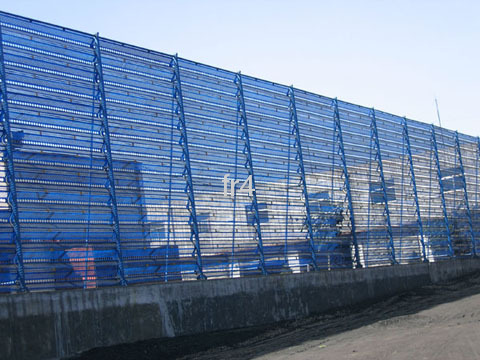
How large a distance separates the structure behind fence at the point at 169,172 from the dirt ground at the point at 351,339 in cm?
176

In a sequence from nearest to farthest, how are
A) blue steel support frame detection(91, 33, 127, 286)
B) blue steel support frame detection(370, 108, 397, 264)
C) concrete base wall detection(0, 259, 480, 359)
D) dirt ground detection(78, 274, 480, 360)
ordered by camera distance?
dirt ground detection(78, 274, 480, 360)
concrete base wall detection(0, 259, 480, 359)
blue steel support frame detection(91, 33, 127, 286)
blue steel support frame detection(370, 108, 397, 264)

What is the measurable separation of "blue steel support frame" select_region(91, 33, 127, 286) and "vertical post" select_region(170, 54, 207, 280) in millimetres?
2131

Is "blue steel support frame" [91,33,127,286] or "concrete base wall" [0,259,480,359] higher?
"blue steel support frame" [91,33,127,286]

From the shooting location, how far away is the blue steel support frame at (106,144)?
1305cm

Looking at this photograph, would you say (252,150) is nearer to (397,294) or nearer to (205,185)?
(205,185)

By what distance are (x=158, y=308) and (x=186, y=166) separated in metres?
3.64

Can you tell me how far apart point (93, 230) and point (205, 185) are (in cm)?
360

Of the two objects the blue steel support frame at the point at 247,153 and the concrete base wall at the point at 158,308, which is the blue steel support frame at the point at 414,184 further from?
the blue steel support frame at the point at 247,153

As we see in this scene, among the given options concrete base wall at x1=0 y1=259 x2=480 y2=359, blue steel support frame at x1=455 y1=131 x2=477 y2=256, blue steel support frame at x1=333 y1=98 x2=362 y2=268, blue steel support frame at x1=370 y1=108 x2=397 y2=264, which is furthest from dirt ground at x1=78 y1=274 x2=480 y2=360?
blue steel support frame at x1=455 y1=131 x2=477 y2=256

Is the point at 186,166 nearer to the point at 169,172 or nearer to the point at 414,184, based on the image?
the point at 169,172

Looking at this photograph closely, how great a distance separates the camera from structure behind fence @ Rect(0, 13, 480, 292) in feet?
39.9

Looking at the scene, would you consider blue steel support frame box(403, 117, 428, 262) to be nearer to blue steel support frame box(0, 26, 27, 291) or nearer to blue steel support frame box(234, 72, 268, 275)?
blue steel support frame box(234, 72, 268, 275)

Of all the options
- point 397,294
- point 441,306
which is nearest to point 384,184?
point 397,294

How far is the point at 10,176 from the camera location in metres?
11.7
